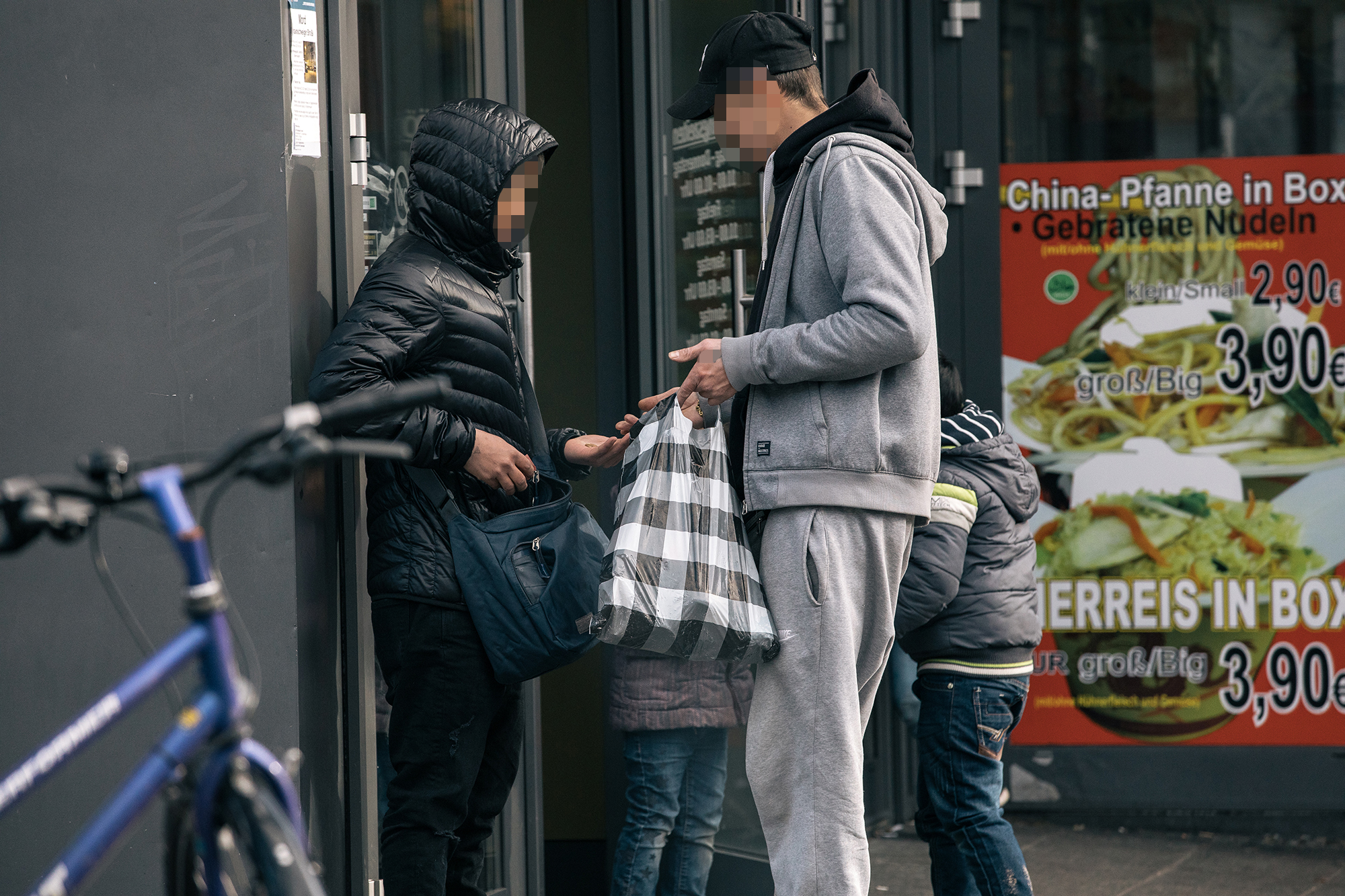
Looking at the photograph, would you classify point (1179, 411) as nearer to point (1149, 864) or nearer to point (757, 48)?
point (1149, 864)

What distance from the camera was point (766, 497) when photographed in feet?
8.93

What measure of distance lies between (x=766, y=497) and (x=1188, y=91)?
11.8 ft

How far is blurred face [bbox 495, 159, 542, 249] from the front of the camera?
3.01 m

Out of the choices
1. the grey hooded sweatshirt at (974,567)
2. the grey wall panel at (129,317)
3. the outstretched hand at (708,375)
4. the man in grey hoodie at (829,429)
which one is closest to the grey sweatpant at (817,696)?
the man in grey hoodie at (829,429)

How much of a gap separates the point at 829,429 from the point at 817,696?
20.1 inches

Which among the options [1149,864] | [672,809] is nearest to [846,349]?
[672,809]

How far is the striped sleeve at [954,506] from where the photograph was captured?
11.1 feet

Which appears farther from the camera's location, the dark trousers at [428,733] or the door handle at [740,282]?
the door handle at [740,282]

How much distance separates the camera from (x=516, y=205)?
3.04 m

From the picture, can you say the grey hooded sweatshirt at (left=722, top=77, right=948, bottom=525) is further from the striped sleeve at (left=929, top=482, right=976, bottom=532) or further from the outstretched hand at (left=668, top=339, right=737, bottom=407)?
the striped sleeve at (left=929, top=482, right=976, bottom=532)

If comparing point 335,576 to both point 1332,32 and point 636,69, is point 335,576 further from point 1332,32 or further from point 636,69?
point 1332,32

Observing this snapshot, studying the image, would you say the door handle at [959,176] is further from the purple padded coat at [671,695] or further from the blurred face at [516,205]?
the blurred face at [516,205]

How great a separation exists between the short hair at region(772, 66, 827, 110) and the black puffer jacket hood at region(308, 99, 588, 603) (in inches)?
21.9

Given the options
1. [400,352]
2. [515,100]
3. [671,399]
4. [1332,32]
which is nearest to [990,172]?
[1332,32]
